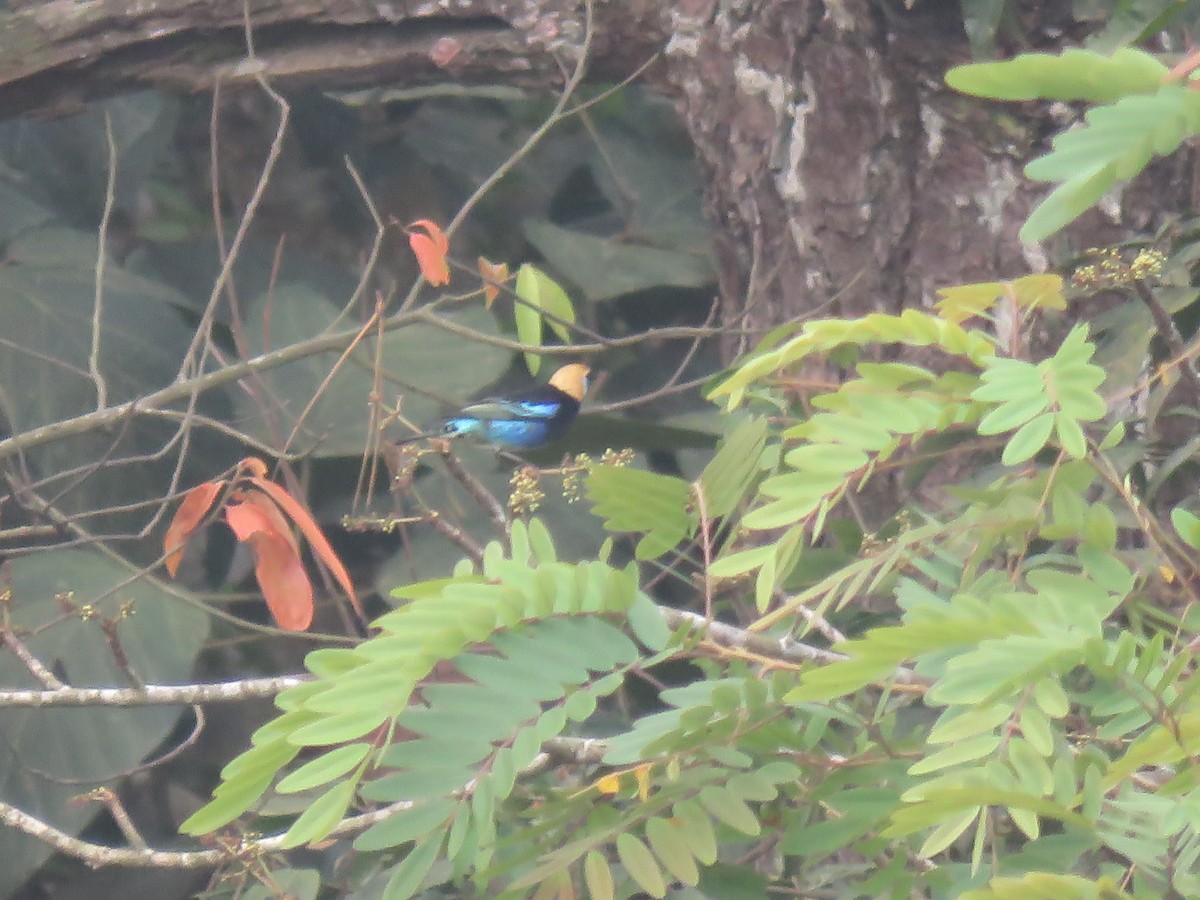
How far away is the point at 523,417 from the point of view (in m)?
2.20

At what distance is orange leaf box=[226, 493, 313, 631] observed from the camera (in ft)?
4.07

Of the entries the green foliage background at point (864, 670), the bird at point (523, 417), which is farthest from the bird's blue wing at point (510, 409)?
the green foliage background at point (864, 670)

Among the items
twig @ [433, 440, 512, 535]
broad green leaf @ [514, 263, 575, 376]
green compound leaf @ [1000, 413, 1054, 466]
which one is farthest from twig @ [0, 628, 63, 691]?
green compound leaf @ [1000, 413, 1054, 466]

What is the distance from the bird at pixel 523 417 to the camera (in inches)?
84.6

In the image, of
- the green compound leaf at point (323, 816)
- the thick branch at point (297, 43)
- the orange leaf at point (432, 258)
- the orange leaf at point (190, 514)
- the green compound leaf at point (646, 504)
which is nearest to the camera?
the green compound leaf at point (323, 816)

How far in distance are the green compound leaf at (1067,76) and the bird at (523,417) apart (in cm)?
149

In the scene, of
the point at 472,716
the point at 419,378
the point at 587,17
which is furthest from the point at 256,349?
the point at 472,716

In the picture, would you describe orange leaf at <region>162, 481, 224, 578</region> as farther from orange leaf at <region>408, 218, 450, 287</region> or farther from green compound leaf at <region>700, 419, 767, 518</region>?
green compound leaf at <region>700, 419, 767, 518</region>

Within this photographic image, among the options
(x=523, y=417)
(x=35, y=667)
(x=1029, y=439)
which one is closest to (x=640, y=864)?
(x=1029, y=439)

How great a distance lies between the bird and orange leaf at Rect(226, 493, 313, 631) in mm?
807

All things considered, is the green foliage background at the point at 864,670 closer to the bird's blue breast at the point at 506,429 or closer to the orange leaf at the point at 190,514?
the orange leaf at the point at 190,514

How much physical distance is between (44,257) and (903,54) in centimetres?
148

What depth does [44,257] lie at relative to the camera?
242cm

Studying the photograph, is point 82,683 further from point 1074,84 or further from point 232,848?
point 1074,84
